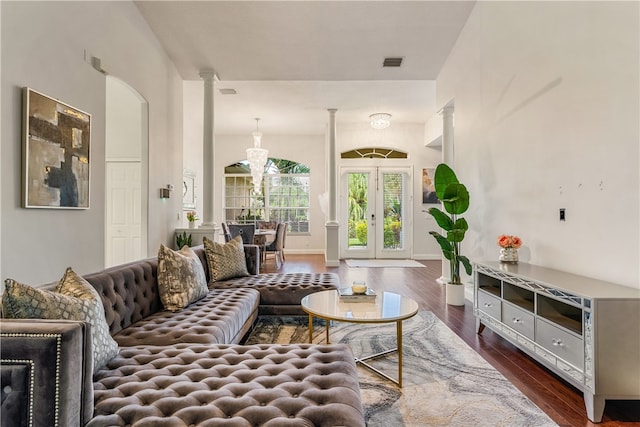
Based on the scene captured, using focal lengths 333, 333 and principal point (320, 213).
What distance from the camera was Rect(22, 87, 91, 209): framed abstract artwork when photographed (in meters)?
2.52

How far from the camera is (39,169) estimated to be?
2.63 meters

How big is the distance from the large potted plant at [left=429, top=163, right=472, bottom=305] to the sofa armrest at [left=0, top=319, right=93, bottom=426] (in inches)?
145

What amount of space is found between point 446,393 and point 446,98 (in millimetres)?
4578

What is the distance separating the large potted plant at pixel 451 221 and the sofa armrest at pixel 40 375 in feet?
12.1

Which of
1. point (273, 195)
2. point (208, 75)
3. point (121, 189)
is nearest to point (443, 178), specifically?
point (208, 75)

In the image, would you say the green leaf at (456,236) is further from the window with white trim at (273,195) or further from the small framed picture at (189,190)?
the small framed picture at (189,190)

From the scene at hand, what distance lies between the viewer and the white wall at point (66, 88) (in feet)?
7.89

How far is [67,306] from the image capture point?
55.4 inches

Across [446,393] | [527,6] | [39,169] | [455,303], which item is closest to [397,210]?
[455,303]

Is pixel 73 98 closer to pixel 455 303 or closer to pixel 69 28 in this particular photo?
pixel 69 28

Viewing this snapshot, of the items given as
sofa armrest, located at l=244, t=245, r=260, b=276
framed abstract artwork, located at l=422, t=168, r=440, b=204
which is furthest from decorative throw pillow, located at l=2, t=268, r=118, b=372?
framed abstract artwork, located at l=422, t=168, r=440, b=204

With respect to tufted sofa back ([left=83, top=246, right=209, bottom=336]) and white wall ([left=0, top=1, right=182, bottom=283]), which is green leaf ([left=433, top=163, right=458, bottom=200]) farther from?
white wall ([left=0, top=1, right=182, bottom=283])

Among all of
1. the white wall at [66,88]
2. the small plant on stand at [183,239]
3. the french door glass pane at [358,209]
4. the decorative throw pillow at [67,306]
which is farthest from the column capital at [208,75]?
the decorative throw pillow at [67,306]

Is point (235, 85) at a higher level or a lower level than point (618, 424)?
higher
